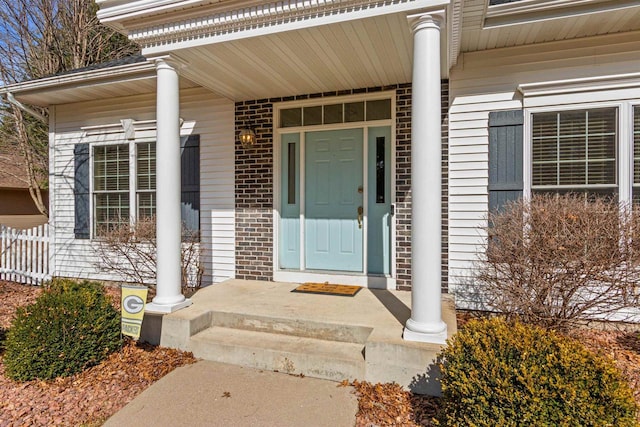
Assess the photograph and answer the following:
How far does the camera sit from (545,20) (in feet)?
11.6

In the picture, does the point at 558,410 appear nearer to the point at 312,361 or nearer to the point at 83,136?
the point at 312,361

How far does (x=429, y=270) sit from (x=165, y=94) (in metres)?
3.03

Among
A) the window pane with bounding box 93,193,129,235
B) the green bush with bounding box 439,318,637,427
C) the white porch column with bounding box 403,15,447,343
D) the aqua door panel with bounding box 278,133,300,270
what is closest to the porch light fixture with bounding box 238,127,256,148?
the aqua door panel with bounding box 278,133,300,270

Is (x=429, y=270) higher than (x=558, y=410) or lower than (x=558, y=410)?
higher

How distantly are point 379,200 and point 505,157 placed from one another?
152 cm

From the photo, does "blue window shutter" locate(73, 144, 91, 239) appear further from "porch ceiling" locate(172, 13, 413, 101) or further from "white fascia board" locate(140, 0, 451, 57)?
"white fascia board" locate(140, 0, 451, 57)

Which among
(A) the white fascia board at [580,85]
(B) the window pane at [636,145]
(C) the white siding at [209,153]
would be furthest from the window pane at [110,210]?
(B) the window pane at [636,145]

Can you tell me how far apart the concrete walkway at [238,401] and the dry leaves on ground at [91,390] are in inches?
6.5

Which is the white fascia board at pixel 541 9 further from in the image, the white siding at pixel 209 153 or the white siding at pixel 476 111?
the white siding at pixel 209 153

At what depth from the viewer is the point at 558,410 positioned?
1847 millimetres

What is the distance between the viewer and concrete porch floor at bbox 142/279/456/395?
276 centimetres

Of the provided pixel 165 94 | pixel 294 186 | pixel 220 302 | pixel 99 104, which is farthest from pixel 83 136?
pixel 220 302

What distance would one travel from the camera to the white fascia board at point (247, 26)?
280 centimetres

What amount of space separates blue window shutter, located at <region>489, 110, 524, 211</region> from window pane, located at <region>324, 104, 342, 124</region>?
1840 millimetres
